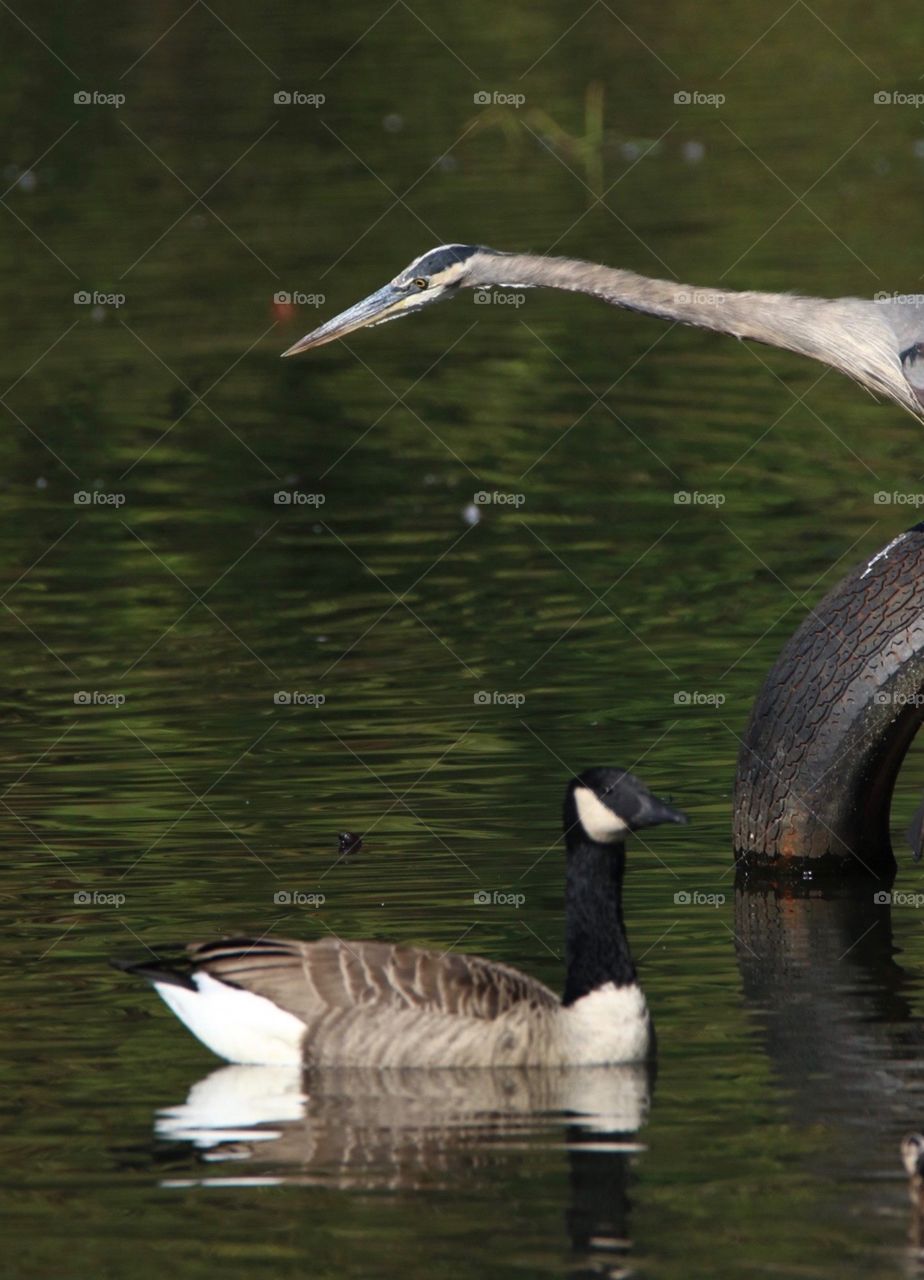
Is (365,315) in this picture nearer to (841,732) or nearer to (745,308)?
(745,308)

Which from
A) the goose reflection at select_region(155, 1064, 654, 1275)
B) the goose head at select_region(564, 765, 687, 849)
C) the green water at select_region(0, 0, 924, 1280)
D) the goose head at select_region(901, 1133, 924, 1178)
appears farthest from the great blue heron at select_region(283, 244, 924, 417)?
the goose head at select_region(901, 1133, 924, 1178)

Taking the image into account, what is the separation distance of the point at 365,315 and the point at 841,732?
2297mm

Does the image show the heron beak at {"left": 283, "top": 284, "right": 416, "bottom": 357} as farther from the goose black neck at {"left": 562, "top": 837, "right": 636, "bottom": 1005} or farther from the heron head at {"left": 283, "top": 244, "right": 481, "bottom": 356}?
the goose black neck at {"left": 562, "top": 837, "right": 636, "bottom": 1005}

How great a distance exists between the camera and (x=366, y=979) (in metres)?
7.61

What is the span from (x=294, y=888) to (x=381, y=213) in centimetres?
1433

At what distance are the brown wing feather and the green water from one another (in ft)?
0.82

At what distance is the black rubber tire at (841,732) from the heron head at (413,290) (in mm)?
1832

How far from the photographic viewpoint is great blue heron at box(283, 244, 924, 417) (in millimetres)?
9758

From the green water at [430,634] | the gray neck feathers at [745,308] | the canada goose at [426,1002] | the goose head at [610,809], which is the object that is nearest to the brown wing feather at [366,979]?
the canada goose at [426,1002]

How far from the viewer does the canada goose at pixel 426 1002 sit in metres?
7.50

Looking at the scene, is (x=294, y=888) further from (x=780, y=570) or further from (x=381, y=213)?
(x=381, y=213)

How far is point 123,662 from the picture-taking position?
1208cm

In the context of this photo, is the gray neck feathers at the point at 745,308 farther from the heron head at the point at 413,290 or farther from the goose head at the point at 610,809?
the goose head at the point at 610,809

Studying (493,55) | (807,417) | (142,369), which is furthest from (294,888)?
(493,55)
